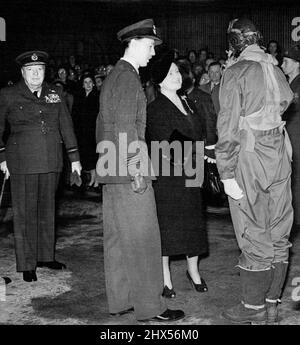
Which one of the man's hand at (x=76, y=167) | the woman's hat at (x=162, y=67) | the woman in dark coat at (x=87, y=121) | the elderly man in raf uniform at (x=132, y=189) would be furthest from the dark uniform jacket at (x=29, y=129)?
the woman in dark coat at (x=87, y=121)

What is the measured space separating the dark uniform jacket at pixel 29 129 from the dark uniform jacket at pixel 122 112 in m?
1.29

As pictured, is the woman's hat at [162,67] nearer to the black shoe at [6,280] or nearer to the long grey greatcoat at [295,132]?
the black shoe at [6,280]

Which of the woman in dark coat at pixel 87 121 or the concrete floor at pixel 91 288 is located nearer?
the concrete floor at pixel 91 288

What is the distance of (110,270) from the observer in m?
3.87

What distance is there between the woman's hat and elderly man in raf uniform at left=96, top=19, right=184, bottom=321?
1.41 feet

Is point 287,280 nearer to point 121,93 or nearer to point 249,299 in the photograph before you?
point 249,299

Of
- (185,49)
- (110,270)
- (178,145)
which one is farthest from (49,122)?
(185,49)

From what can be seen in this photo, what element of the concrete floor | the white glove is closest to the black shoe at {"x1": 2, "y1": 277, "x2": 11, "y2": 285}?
the concrete floor

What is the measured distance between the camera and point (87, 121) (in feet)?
28.9

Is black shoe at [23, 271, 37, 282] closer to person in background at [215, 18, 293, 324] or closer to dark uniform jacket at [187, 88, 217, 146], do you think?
person in background at [215, 18, 293, 324]

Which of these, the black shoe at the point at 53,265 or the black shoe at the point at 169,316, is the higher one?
the black shoe at the point at 53,265

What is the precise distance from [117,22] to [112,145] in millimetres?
15629

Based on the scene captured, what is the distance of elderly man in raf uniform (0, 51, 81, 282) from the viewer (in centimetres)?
475

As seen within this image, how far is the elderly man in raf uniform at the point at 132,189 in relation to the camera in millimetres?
3498
